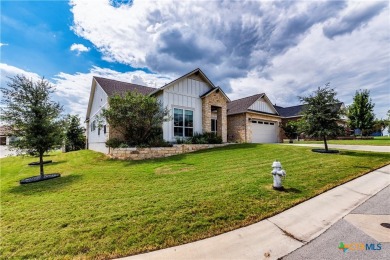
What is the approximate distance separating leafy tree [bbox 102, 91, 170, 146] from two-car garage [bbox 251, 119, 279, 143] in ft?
37.7

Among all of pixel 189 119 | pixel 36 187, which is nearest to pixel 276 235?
pixel 36 187

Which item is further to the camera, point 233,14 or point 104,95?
point 104,95

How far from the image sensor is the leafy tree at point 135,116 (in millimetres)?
12891

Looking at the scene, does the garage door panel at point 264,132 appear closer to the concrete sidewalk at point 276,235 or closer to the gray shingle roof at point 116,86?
the gray shingle roof at point 116,86

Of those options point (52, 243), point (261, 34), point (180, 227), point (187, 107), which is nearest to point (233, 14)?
point (261, 34)

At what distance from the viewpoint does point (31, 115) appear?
8.67m

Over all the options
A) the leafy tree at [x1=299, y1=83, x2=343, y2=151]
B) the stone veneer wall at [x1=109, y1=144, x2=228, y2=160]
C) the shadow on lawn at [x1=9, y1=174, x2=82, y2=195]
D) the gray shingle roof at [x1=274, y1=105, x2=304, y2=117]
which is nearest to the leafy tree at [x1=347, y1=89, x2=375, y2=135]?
the gray shingle roof at [x1=274, y1=105, x2=304, y2=117]

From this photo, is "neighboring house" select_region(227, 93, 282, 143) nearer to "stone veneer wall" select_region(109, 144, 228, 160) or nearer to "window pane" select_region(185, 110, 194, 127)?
"window pane" select_region(185, 110, 194, 127)

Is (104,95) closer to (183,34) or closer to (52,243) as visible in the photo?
(183,34)

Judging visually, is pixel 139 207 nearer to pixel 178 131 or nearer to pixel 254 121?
pixel 178 131

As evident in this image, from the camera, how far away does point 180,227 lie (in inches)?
143

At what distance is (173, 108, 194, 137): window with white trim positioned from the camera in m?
15.7

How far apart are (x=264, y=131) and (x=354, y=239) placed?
2052 centimetres

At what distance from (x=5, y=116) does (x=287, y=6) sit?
45.7ft
